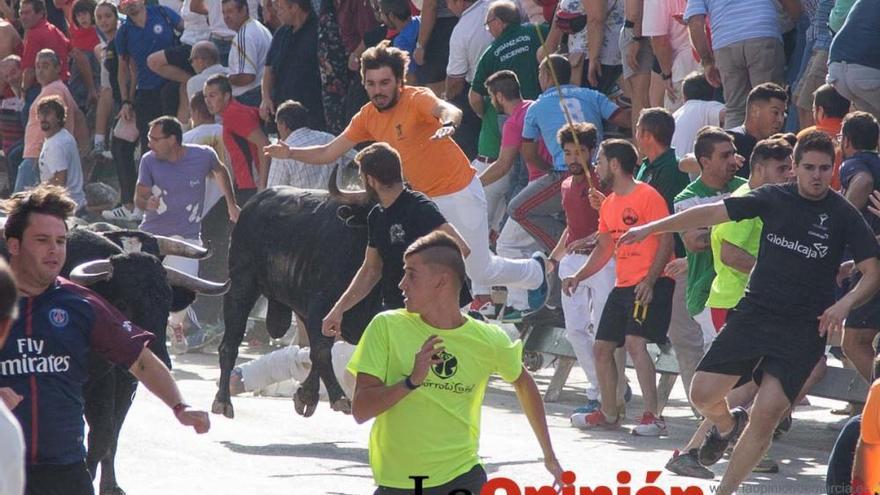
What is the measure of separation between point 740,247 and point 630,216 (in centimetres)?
141

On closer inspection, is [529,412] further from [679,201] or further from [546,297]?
[546,297]

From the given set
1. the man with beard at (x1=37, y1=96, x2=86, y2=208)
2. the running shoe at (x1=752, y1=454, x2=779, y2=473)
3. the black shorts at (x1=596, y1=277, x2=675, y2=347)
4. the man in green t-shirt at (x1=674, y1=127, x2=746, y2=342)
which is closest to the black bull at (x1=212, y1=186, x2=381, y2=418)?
the black shorts at (x1=596, y1=277, x2=675, y2=347)

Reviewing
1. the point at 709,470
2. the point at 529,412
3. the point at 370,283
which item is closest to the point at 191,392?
the point at 370,283

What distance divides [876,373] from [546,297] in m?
6.71

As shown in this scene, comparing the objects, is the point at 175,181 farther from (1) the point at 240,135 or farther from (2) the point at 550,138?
(2) the point at 550,138

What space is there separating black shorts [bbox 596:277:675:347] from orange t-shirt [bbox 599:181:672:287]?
101mm

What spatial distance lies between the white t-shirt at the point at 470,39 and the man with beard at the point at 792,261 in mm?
6561

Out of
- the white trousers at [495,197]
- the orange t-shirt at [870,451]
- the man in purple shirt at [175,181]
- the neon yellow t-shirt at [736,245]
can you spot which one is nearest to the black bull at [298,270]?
the white trousers at [495,197]

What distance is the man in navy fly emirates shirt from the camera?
22.4ft

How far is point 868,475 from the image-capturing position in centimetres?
679

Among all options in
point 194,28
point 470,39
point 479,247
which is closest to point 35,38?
point 194,28

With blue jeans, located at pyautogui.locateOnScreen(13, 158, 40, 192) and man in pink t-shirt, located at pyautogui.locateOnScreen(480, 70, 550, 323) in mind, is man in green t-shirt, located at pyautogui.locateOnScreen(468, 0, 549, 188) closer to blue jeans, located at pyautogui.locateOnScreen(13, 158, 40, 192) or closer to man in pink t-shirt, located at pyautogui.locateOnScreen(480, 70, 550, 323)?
man in pink t-shirt, located at pyautogui.locateOnScreen(480, 70, 550, 323)

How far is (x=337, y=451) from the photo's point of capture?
38.0 ft

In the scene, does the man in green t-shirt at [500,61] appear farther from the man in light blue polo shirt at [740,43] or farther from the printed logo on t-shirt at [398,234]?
the printed logo on t-shirt at [398,234]
